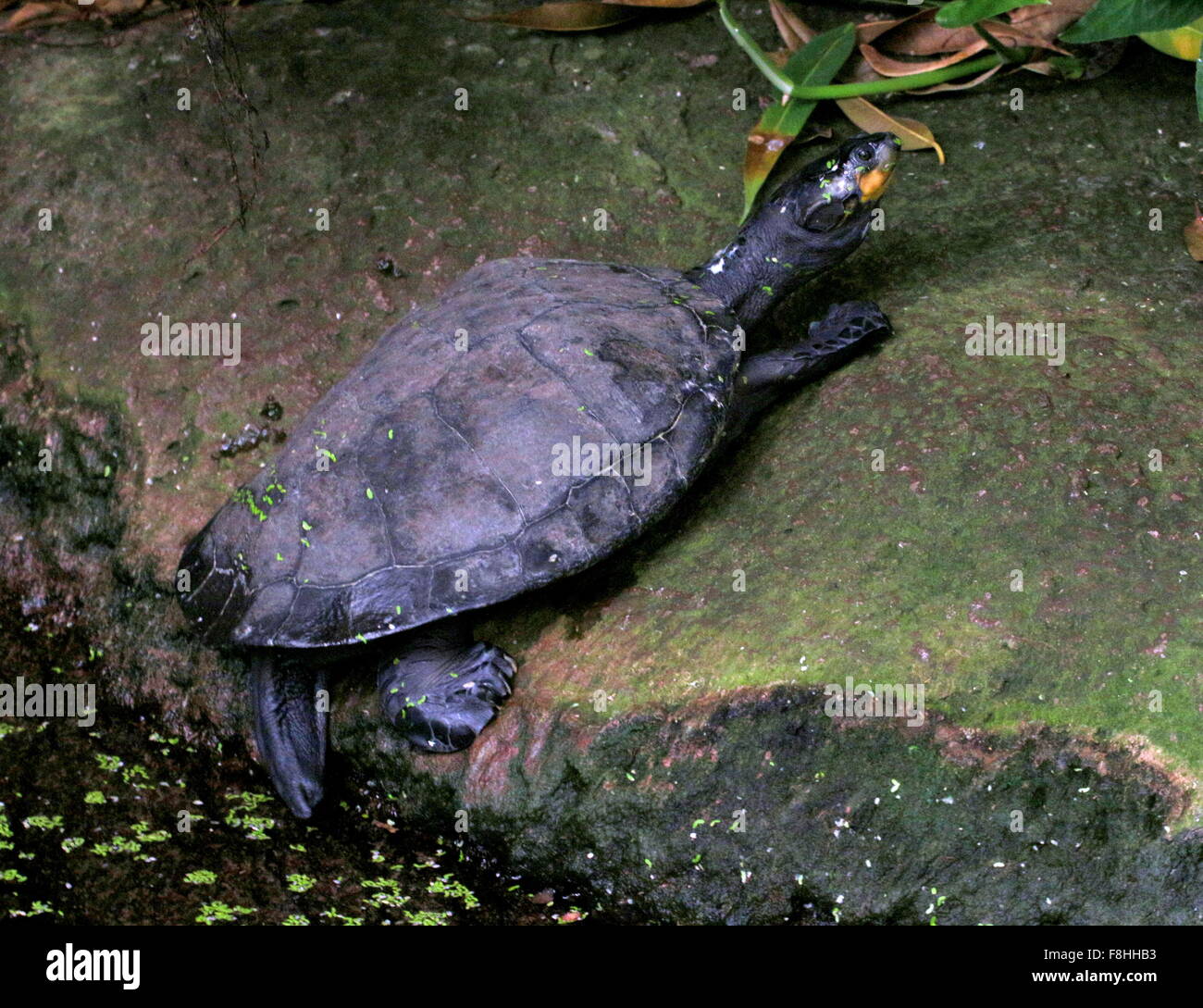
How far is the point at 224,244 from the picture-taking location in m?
4.53

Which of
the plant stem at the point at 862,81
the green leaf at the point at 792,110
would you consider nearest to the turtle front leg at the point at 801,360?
the green leaf at the point at 792,110

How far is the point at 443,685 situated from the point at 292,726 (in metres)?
0.53

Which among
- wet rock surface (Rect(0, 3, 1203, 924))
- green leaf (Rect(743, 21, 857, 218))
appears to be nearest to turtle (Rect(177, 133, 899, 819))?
wet rock surface (Rect(0, 3, 1203, 924))

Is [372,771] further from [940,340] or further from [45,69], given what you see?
[45,69]

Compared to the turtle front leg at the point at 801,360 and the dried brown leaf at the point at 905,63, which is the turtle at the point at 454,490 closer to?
the turtle front leg at the point at 801,360

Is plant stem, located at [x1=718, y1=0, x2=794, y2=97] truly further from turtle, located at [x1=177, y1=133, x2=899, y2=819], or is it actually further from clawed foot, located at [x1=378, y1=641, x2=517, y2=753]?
clawed foot, located at [x1=378, y1=641, x2=517, y2=753]

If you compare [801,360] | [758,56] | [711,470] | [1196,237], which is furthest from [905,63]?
[711,470]

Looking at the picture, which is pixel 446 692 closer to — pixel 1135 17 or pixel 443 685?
pixel 443 685

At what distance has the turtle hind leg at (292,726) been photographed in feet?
11.0

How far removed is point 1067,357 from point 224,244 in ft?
9.71

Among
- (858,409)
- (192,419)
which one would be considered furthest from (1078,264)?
(192,419)

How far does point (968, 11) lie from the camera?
3838 millimetres

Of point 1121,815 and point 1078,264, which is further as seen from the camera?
point 1078,264

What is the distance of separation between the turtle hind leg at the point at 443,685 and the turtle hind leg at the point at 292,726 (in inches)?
9.5
